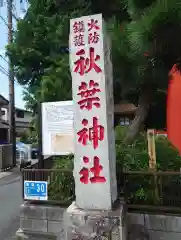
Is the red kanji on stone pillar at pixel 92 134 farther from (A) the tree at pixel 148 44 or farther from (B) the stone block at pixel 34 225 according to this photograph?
(B) the stone block at pixel 34 225

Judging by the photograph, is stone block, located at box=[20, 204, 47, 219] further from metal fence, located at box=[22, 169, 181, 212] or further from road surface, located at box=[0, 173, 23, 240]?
road surface, located at box=[0, 173, 23, 240]

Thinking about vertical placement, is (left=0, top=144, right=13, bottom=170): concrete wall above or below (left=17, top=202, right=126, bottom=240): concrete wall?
above

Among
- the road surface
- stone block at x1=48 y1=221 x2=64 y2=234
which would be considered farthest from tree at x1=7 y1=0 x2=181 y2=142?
the road surface

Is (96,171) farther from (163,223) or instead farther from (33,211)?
(33,211)

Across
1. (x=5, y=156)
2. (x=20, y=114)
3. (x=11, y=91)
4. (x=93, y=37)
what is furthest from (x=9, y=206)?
(x=20, y=114)

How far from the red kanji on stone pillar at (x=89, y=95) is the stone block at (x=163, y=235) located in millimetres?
2100

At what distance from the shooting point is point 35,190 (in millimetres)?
5180

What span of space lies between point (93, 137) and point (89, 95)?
0.56 meters

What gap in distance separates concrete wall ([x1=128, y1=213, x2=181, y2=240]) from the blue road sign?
1505mm

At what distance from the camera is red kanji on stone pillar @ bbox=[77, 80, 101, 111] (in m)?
3.95

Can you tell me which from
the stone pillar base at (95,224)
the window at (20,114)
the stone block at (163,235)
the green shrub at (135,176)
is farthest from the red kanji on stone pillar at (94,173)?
the window at (20,114)

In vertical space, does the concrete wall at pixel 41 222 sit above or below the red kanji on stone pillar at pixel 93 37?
below

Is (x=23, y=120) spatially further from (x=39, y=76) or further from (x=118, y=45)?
(x=118, y=45)

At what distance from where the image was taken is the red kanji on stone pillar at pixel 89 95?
395 cm
